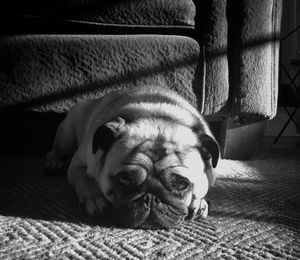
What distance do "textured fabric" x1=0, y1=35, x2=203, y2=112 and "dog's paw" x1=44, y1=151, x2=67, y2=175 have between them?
0.21 meters

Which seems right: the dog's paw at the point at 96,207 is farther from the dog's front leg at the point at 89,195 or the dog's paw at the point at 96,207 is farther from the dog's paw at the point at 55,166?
the dog's paw at the point at 55,166

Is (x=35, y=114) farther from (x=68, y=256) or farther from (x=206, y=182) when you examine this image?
(x=68, y=256)


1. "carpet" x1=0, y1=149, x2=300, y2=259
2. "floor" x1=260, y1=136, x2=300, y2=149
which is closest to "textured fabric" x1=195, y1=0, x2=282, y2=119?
"carpet" x1=0, y1=149, x2=300, y2=259

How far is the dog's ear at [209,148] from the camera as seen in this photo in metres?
1.11

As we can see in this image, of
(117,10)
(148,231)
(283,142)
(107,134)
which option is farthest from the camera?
(283,142)

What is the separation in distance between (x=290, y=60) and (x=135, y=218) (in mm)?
3063

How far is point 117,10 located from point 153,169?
0.81 meters

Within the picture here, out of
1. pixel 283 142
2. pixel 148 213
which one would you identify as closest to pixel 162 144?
pixel 148 213

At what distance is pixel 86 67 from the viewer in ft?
5.16

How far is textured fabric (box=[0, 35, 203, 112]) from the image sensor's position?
152cm

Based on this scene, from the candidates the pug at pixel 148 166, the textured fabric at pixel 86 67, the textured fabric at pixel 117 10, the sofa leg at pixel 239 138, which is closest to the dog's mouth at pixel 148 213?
the pug at pixel 148 166

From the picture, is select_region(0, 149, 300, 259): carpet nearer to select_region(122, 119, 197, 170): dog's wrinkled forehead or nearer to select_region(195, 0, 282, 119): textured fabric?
select_region(122, 119, 197, 170): dog's wrinkled forehead

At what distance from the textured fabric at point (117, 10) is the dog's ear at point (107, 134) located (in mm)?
595

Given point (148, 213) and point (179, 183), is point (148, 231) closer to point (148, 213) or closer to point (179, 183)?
point (148, 213)
